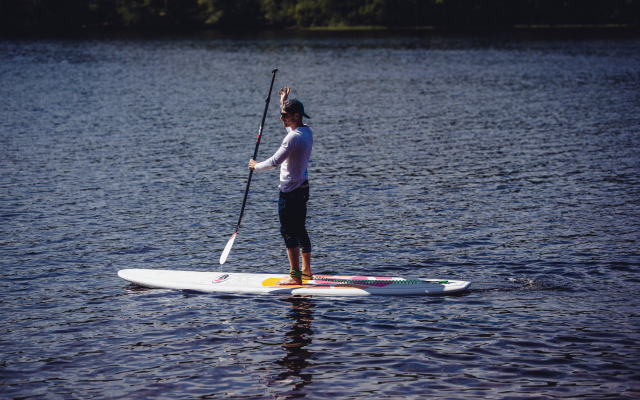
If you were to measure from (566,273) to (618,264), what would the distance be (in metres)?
1.26

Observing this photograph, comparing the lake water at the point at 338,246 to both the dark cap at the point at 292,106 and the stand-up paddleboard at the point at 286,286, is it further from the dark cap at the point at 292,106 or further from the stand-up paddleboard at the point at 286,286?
the dark cap at the point at 292,106

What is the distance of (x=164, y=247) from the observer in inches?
600

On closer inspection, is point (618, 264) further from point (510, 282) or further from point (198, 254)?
point (198, 254)

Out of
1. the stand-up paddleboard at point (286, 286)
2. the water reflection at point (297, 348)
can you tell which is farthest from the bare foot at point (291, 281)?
the water reflection at point (297, 348)

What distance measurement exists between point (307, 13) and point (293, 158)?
4391 inches

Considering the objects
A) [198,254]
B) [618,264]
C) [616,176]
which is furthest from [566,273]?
[616,176]

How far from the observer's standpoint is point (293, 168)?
35.9 ft

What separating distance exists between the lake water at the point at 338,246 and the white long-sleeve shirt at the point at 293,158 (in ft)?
7.29

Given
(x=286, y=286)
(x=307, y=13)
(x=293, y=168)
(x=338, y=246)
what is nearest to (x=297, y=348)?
(x=286, y=286)

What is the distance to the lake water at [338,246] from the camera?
30.2ft

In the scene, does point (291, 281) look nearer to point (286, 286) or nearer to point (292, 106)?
point (286, 286)

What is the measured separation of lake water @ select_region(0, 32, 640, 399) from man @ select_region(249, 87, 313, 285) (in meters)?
1.26

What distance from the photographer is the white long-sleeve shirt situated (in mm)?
10672

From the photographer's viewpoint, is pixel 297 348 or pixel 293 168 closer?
pixel 297 348
